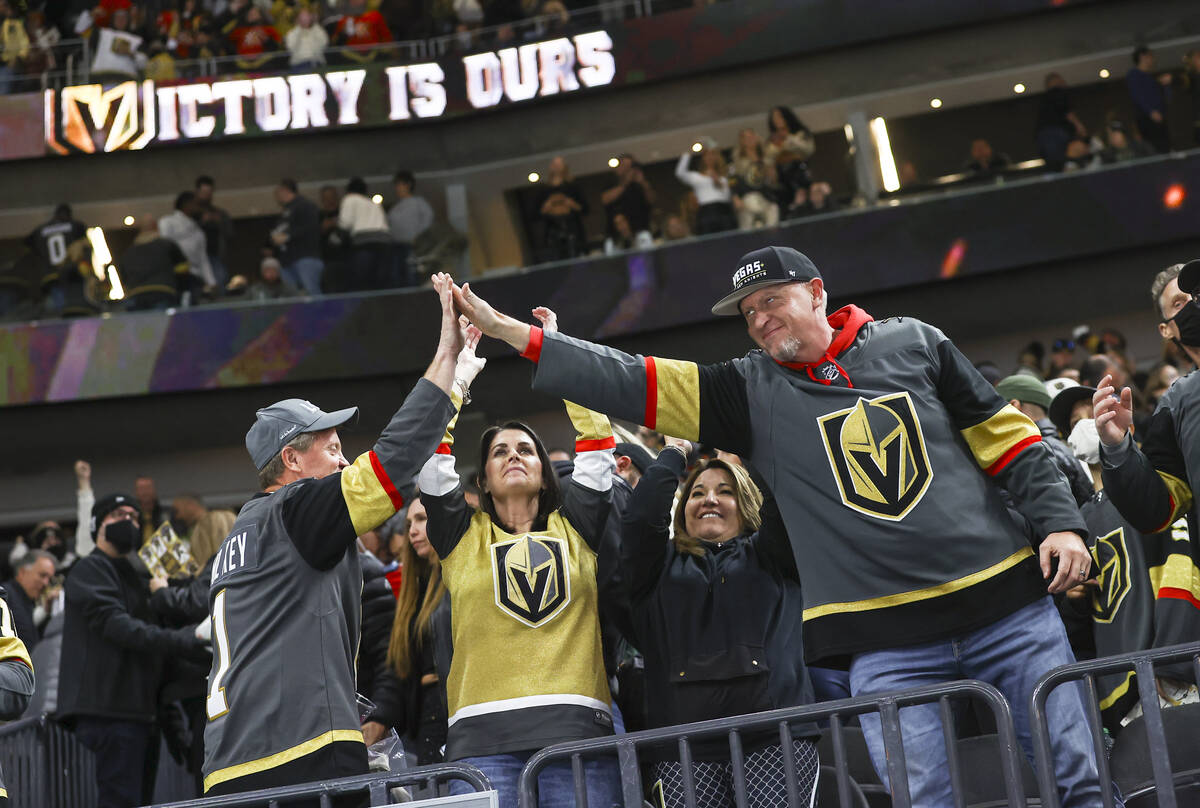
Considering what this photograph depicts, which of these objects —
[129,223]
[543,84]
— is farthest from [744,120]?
[129,223]

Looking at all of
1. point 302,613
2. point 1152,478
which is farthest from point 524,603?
point 1152,478

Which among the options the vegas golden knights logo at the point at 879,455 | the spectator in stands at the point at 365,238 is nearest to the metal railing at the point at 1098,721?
the vegas golden knights logo at the point at 879,455

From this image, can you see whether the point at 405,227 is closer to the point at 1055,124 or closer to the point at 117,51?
the point at 117,51

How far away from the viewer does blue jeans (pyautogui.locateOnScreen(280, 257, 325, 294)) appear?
48.0 feet

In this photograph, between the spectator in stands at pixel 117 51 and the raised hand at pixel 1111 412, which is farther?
the spectator in stands at pixel 117 51

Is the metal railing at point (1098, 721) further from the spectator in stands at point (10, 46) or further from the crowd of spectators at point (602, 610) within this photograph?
the spectator in stands at point (10, 46)

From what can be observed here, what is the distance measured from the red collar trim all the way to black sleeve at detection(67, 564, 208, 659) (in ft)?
11.5

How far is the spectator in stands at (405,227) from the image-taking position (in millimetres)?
14688

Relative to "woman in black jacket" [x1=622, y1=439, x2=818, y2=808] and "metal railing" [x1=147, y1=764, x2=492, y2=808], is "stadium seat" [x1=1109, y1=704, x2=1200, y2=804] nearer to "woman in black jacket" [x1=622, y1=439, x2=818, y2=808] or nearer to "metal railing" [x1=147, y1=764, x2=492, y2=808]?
"woman in black jacket" [x1=622, y1=439, x2=818, y2=808]

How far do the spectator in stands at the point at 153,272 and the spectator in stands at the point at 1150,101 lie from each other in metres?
10.4

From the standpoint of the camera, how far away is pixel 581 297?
14.4m

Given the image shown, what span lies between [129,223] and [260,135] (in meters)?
2.33

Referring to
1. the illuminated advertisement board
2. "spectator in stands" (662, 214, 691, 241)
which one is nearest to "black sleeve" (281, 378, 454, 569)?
"spectator in stands" (662, 214, 691, 241)

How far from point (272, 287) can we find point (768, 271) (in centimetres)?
1194
